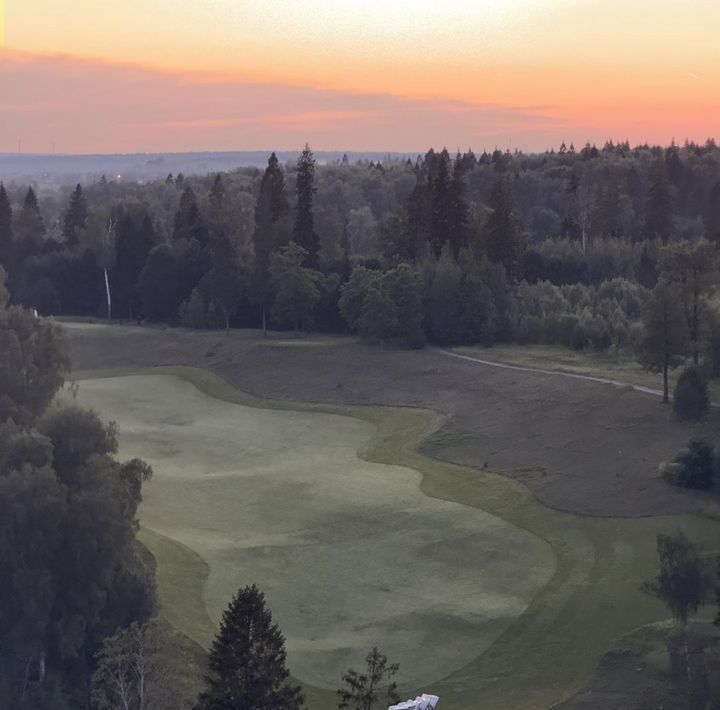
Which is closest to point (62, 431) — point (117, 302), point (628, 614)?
point (628, 614)

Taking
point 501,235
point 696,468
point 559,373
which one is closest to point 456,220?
point 501,235

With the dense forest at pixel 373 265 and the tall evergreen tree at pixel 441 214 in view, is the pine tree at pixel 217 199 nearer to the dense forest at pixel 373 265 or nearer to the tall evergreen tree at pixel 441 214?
the dense forest at pixel 373 265

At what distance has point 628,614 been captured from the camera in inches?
1748

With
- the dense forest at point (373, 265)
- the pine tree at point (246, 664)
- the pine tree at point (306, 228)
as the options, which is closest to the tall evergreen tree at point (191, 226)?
the dense forest at point (373, 265)

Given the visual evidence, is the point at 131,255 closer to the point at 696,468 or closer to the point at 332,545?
the point at 332,545

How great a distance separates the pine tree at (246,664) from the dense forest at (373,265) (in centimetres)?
6333

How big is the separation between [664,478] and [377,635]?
2193 cm

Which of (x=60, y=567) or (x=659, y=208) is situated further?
(x=659, y=208)

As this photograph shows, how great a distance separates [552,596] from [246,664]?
21.8 m

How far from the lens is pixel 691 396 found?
65.9m

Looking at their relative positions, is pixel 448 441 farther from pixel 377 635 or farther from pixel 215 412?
pixel 377 635

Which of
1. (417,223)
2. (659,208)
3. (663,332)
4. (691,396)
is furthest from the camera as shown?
(659,208)

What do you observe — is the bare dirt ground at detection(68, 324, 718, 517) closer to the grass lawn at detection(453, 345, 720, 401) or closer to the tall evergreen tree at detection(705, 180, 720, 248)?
the grass lawn at detection(453, 345, 720, 401)

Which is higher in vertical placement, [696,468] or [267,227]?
[267,227]
